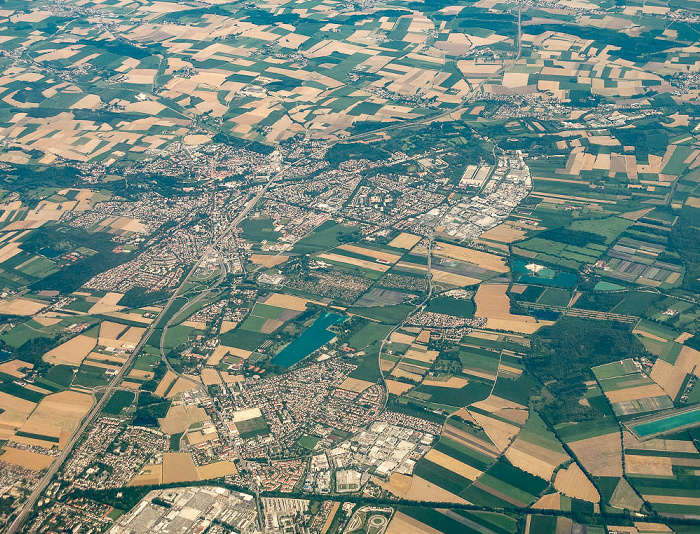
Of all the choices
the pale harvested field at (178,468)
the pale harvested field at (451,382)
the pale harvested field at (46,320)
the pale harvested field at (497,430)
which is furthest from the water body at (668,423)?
the pale harvested field at (46,320)

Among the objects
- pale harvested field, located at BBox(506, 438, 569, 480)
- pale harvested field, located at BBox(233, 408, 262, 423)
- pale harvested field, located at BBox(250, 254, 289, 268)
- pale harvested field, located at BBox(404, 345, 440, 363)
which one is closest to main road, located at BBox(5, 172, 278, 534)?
pale harvested field, located at BBox(250, 254, 289, 268)

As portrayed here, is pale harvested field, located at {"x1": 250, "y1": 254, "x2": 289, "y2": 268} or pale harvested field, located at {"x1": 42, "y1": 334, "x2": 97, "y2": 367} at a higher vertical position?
pale harvested field, located at {"x1": 42, "y1": 334, "x2": 97, "y2": 367}

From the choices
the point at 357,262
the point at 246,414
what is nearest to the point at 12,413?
the point at 246,414

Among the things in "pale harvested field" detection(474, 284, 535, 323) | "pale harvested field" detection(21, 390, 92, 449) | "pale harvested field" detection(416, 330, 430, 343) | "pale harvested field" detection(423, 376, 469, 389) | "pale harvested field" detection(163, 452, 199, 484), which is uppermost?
"pale harvested field" detection(21, 390, 92, 449)

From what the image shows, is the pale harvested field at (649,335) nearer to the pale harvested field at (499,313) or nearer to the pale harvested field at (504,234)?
the pale harvested field at (499,313)

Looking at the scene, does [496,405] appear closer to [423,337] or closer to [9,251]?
[423,337]

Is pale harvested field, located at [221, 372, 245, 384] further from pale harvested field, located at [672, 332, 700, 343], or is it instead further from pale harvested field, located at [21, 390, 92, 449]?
pale harvested field, located at [672, 332, 700, 343]
